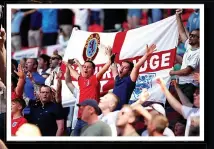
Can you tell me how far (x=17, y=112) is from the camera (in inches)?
128

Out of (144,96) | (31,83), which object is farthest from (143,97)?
(31,83)

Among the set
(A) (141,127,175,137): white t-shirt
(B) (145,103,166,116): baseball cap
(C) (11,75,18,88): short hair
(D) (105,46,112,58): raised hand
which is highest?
(D) (105,46,112,58): raised hand

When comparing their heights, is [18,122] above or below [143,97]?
below

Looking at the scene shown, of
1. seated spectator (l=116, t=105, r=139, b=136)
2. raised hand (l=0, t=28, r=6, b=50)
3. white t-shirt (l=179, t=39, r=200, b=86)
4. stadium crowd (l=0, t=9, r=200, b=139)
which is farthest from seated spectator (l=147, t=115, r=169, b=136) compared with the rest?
raised hand (l=0, t=28, r=6, b=50)

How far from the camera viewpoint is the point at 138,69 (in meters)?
3.26

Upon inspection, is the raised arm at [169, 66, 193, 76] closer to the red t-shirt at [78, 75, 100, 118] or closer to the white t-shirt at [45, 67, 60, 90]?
the red t-shirt at [78, 75, 100, 118]

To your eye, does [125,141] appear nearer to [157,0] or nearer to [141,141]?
[141,141]

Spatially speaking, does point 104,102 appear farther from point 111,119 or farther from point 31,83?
point 31,83

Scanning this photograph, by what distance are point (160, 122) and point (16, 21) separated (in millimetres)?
1272

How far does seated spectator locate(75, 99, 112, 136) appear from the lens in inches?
128

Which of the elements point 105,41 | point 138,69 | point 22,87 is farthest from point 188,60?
point 22,87

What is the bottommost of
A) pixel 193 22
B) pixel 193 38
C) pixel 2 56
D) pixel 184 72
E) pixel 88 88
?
pixel 88 88

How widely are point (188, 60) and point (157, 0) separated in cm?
50
